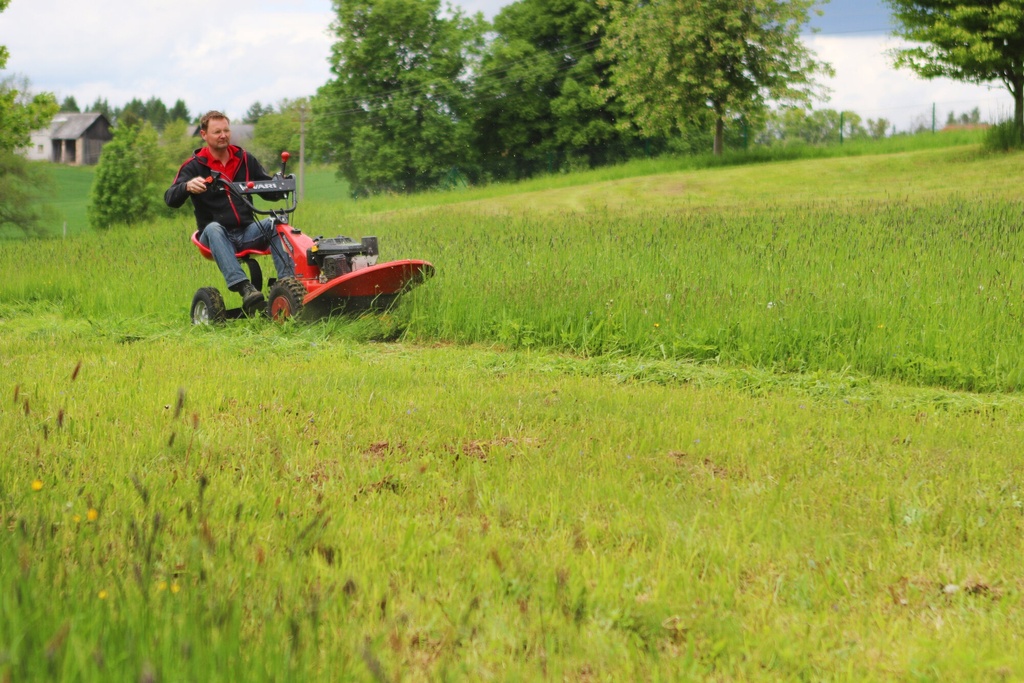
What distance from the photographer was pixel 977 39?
26.4m

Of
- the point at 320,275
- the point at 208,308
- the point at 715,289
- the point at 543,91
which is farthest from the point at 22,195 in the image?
the point at 715,289

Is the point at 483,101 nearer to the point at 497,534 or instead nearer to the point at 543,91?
the point at 543,91

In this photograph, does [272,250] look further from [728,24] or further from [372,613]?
[728,24]

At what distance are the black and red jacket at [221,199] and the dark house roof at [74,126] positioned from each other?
113 meters

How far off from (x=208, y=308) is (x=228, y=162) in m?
1.33

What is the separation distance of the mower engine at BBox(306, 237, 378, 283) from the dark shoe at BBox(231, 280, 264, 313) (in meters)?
0.53

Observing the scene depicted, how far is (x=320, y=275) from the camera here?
841 cm

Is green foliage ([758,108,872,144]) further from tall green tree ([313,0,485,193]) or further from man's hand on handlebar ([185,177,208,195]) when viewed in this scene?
man's hand on handlebar ([185,177,208,195])

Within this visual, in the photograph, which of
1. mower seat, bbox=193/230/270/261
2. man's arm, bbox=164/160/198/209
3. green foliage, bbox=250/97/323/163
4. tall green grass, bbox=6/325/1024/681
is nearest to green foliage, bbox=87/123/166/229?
green foliage, bbox=250/97/323/163

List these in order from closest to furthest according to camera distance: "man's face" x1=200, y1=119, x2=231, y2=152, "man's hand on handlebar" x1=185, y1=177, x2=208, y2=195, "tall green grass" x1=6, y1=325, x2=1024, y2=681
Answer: "tall green grass" x1=6, y1=325, x2=1024, y2=681
"man's hand on handlebar" x1=185, y1=177, x2=208, y2=195
"man's face" x1=200, y1=119, x2=231, y2=152

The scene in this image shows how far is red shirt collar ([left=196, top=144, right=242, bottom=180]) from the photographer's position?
8.66 metres

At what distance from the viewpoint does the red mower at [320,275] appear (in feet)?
26.5

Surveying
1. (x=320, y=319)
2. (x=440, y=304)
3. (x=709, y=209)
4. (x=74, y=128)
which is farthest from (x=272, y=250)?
(x=74, y=128)

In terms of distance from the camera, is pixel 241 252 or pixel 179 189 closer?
pixel 179 189
